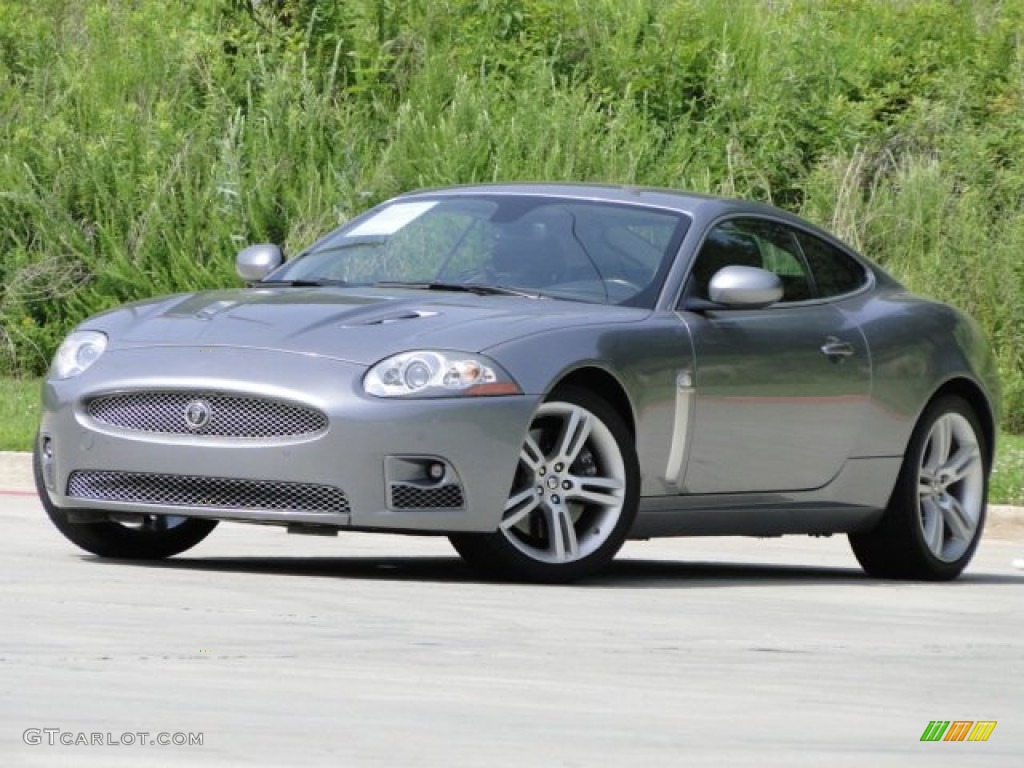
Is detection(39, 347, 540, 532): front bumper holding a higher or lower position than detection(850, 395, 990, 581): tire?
higher

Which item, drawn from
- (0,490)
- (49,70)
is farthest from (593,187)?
(49,70)

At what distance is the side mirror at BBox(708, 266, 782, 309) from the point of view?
10164 mm

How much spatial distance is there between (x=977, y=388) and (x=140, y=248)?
1275cm

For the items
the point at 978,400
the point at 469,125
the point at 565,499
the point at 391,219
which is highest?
the point at 391,219

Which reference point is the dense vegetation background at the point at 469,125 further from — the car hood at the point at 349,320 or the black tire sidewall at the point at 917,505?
the car hood at the point at 349,320

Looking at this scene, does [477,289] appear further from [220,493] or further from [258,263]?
[220,493]

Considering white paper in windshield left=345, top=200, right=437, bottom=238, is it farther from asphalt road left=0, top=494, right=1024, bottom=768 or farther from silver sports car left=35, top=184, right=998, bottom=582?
asphalt road left=0, top=494, right=1024, bottom=768

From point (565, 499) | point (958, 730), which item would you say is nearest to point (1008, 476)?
point (565, 499)

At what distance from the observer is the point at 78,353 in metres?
9.75

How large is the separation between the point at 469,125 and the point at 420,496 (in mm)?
14666

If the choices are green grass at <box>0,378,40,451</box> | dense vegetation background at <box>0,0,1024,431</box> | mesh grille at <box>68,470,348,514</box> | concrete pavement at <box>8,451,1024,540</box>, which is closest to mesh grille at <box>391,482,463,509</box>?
mesh grille at <box>68,470,348,514</box>

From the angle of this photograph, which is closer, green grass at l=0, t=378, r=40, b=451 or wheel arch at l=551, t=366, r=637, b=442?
wheel arch at l=551, t=366, r=637, b=442

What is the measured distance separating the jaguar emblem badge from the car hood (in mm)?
274

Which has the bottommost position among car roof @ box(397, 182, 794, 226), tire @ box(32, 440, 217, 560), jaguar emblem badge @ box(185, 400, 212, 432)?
tire @ box(32, 440, 217, 560)
